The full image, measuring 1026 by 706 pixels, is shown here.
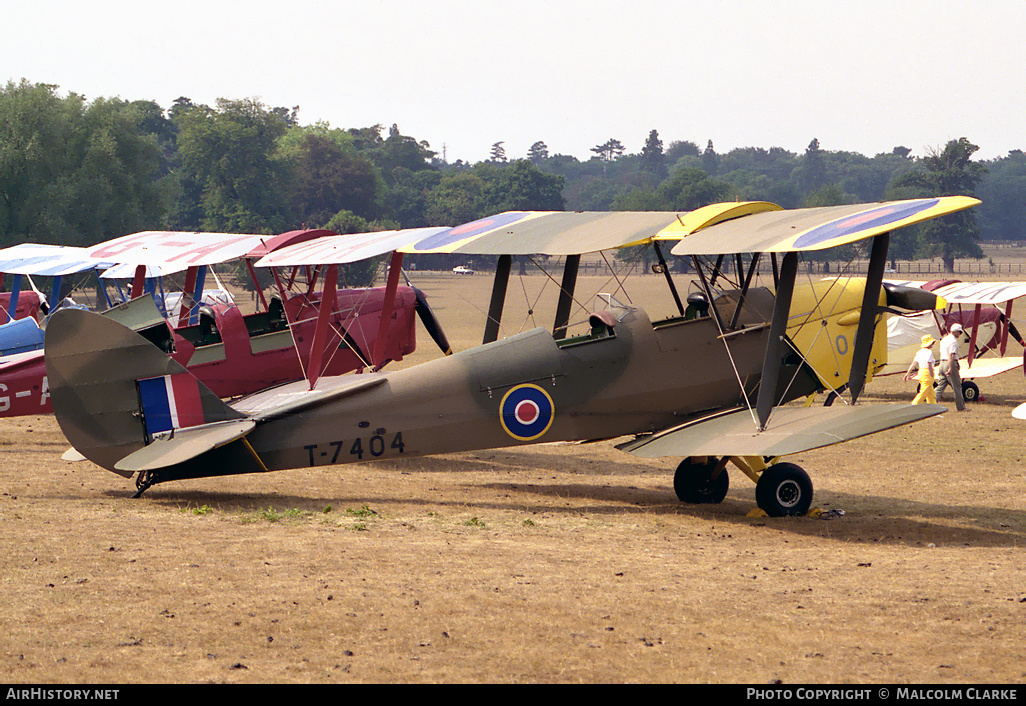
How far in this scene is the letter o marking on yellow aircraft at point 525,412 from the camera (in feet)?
33.2

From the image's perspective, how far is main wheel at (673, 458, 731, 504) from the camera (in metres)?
10.6

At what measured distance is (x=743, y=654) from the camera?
5617mm

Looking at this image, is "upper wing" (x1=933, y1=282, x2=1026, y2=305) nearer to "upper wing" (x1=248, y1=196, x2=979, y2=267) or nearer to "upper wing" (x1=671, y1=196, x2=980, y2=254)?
"upper wing" (x1=248, y1=196, x2=979, y2=267)

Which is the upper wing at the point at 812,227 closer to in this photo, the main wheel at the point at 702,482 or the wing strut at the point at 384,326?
the main wheel at the point at 702,482

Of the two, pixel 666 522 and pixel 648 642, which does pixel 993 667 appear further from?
pixel 666 522

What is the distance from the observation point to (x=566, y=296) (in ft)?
39.0

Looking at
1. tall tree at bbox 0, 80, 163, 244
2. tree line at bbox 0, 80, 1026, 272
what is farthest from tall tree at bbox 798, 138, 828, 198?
tall tree at bbox 0, 80, 163, 244

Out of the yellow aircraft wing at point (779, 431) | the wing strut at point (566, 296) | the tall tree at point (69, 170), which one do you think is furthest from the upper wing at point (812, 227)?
the tall tree at point (69, 170)

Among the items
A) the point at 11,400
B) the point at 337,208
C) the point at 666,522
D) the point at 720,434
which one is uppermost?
the point at 337,208

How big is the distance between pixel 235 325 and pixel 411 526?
5.88 metres

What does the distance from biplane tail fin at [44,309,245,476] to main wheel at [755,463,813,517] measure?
→ 531cm

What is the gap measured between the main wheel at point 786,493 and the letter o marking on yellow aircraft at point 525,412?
2134mm

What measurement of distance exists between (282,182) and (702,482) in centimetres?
8259
